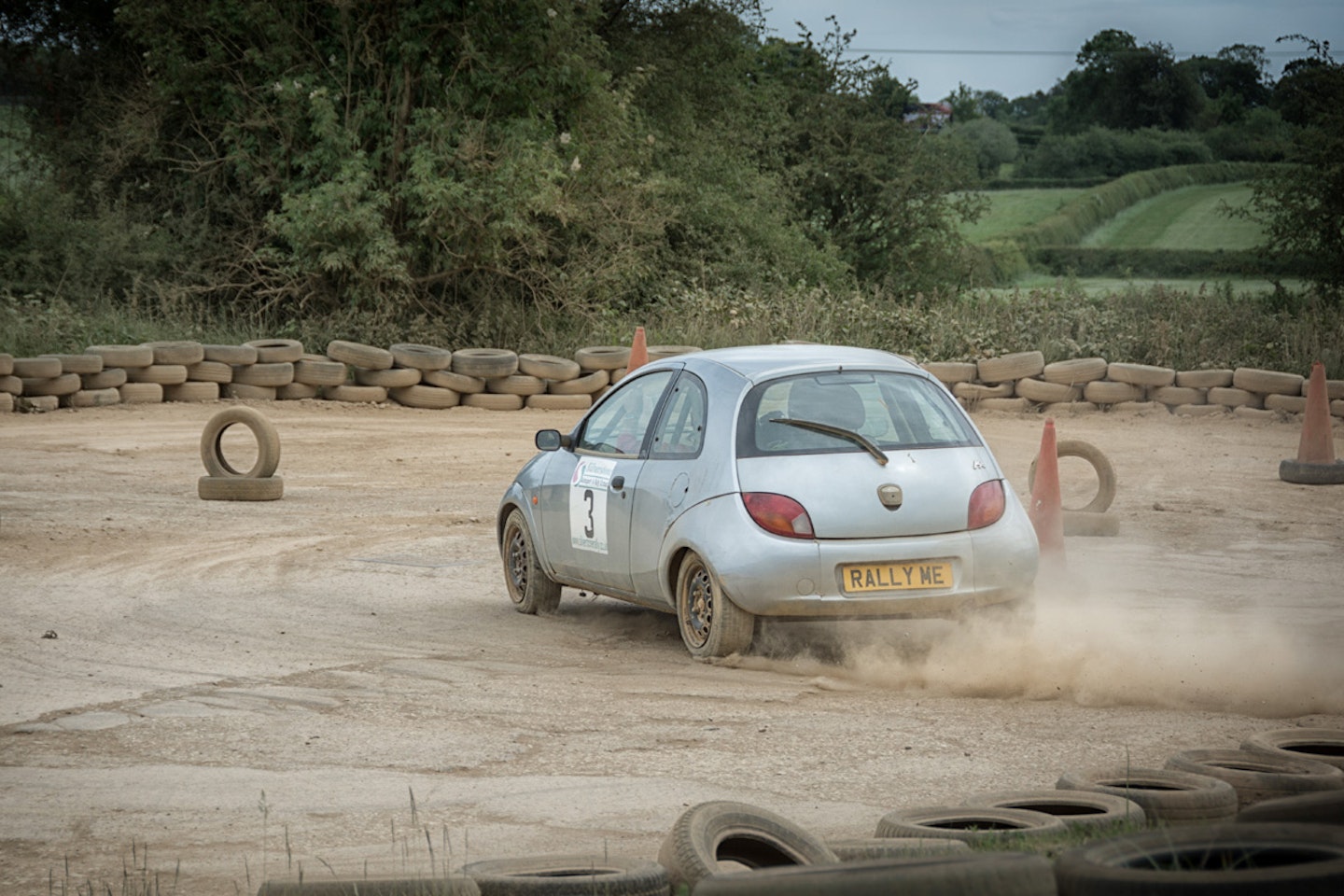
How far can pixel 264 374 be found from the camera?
23109 mm

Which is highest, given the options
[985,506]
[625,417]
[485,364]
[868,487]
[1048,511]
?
[625,417]

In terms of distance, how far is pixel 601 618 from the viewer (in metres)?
10.1

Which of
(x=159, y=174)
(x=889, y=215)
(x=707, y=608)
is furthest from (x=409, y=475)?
(x=889, y=215)

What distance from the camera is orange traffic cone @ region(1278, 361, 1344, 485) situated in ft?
52.6

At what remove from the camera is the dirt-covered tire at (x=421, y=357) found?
23.6m

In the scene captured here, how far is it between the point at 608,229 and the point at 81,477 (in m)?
13.7

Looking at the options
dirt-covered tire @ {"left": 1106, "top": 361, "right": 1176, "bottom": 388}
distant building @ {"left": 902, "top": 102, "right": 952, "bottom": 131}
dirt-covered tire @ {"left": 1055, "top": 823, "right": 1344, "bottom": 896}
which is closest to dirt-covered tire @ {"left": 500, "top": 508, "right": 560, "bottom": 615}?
dirt-covered tire @ {"left": 1055, "top": 823, "right": 1344, "bottom": 896}

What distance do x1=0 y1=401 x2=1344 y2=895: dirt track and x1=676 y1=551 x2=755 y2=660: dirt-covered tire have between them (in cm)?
12

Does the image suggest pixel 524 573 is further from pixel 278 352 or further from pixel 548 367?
pixel 278 352

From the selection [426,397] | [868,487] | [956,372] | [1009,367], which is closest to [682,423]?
[868,487]

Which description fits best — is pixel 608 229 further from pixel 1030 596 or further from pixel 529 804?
pixel 529 804

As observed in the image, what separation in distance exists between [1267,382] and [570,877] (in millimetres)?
19129

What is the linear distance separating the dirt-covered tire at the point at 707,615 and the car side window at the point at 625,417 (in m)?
0.99

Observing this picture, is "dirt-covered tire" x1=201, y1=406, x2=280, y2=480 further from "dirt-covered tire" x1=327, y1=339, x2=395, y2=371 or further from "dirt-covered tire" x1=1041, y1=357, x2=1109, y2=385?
"dirt-covered tire" x1=1041, y1=357, x2=1109, y2=385
